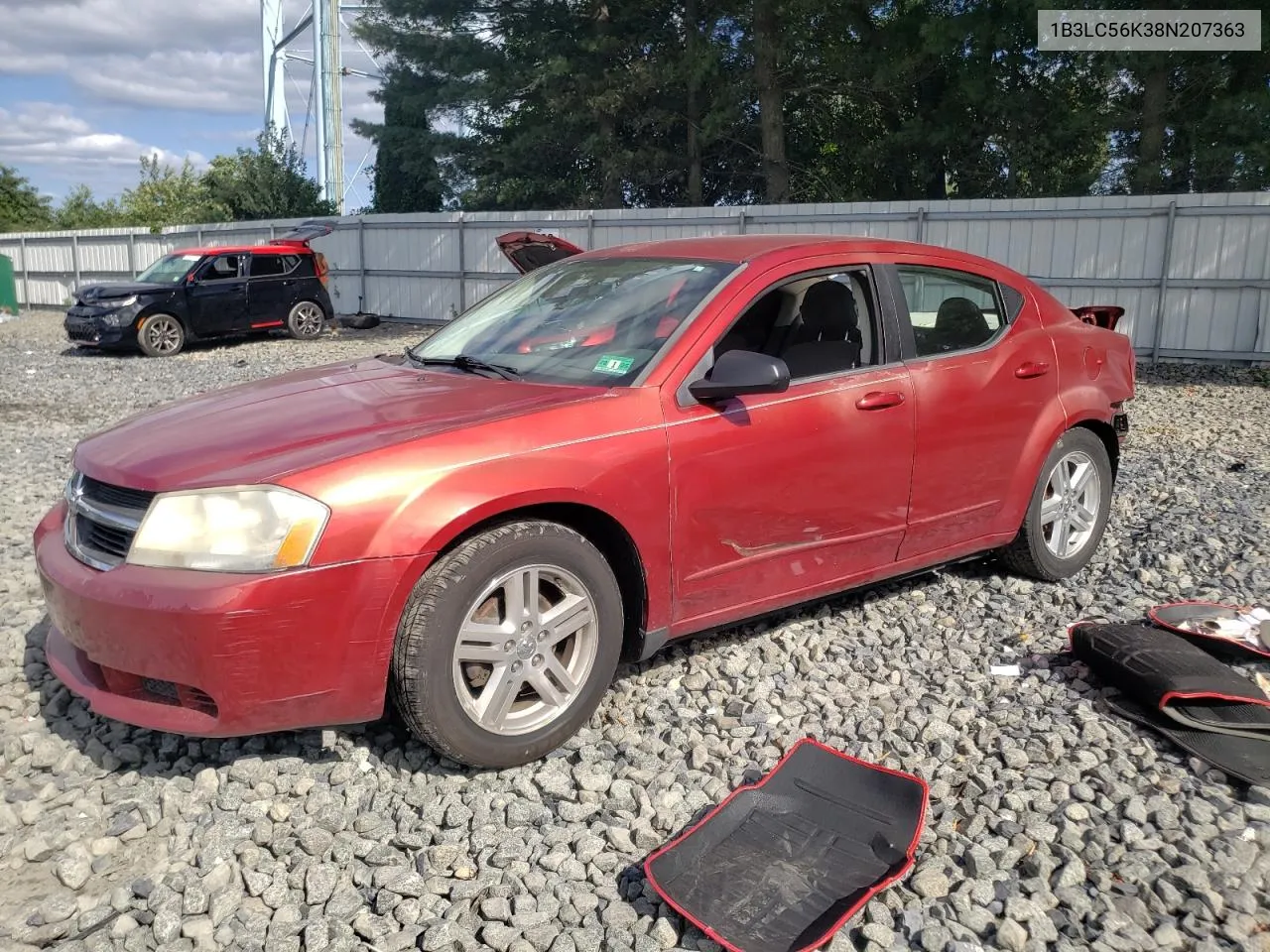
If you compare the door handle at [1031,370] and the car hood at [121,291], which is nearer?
the door handle at [1031,370]

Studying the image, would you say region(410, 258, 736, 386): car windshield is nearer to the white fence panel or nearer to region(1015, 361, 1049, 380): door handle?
region(1015, 361, 1049, 380): door handle

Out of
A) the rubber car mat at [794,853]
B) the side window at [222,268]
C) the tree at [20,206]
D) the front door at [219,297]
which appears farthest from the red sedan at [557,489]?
the tree at [20,206]

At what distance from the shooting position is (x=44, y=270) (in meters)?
29.0

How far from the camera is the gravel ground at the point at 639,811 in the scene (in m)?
2.60

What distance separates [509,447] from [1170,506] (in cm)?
500

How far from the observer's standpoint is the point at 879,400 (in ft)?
13.3

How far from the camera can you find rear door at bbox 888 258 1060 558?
4273 mm

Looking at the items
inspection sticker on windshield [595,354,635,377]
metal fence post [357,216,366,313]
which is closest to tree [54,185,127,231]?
metal fence post [357,216,366,313]

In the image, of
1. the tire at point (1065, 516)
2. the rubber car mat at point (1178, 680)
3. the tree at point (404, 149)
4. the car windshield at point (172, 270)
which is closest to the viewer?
the rubber car mat at point (1178, 680)

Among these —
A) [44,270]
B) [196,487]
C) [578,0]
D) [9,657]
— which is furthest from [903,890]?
[44,270]

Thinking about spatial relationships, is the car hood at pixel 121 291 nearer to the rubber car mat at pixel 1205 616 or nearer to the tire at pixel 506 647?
the tire at pixel 506 647

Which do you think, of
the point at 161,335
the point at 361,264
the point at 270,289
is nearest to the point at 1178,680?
the point at 161,335

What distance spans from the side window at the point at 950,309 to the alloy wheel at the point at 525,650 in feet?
6.36

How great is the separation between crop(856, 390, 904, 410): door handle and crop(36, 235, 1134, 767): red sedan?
0.02m
